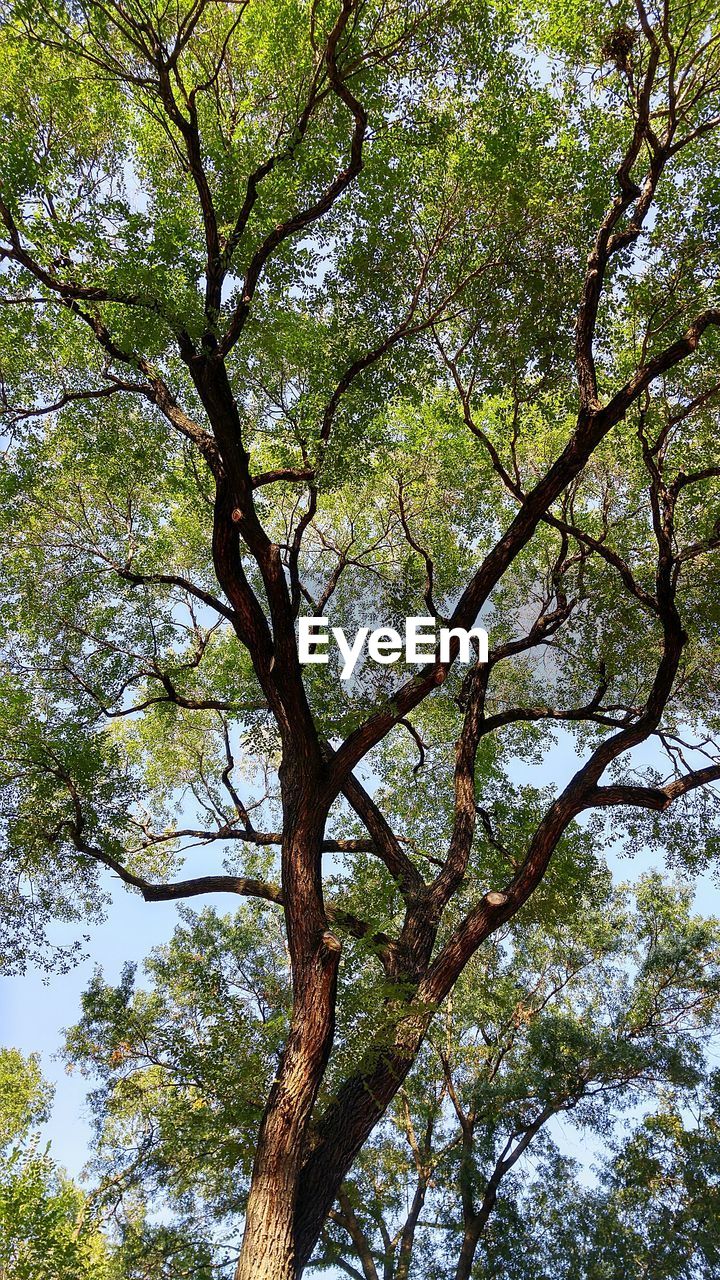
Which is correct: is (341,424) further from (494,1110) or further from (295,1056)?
(494,1110)

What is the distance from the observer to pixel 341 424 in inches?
271

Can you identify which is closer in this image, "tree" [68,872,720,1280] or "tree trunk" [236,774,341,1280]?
"tree trunk" [236,774,341,1280]

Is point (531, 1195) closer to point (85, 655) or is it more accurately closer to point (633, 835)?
point (633, 835)

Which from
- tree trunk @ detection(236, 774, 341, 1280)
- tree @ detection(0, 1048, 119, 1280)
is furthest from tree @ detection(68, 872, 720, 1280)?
tree trunk @ detection(236, 774, 341, 1280)

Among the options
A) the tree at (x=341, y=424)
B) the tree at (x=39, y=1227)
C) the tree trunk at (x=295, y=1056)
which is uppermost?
the tree at (x=341, y=424)

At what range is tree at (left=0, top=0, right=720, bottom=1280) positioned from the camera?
5.65 m

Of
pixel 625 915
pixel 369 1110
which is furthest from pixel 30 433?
pixel 625 915

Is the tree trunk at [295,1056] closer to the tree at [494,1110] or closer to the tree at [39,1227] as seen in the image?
the tree at [39,1227]

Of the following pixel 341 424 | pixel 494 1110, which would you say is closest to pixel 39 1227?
pixel 494 1110

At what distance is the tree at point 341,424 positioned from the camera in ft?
18.5

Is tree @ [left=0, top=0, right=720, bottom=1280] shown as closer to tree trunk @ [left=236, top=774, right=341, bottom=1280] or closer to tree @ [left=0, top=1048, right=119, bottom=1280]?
tree trunk @ [left=236, top=774, right=341, bottom=1280]

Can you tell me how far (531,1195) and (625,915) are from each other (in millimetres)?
4002

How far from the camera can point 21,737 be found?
7340mm

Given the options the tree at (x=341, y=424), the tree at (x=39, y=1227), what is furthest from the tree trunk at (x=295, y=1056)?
the tree at (x=39, y=1227)
